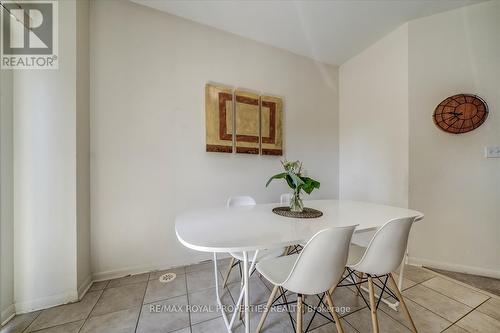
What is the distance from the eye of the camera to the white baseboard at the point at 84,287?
1.50 meters

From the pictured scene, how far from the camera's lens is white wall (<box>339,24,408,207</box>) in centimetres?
223

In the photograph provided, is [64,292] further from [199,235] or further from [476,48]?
[476,48]

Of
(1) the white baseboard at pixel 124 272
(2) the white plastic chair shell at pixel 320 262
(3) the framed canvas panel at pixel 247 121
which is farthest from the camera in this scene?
(3) the framed canvas panel at pixel 247 121

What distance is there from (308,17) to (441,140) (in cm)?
202

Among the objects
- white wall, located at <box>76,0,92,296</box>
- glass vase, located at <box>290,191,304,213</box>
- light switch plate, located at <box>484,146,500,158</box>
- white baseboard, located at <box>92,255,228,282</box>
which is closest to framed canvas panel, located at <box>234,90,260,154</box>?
glass vase, located at <box>290,191,304,213</box>

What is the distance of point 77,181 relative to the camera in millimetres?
1494

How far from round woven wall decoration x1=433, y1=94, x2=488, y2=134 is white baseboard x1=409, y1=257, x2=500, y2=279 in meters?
1.42

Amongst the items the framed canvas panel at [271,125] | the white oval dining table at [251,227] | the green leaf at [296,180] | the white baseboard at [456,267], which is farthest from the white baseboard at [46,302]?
the white baseboard at [456,267]

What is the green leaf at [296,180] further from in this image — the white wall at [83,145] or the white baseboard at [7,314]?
the white baseboard at [7,314]

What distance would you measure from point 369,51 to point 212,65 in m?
2.20

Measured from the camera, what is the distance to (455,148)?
1999 mm

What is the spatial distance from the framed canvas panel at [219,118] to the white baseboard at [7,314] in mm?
1880

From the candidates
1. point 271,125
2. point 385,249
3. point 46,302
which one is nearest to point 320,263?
point 385,249

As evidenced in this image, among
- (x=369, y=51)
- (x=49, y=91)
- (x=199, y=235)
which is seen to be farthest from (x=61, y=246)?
(x=369, y=51)
